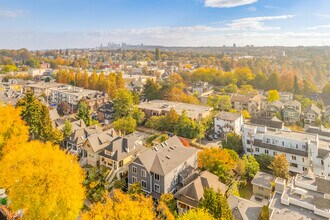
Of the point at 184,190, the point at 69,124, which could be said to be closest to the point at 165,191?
the point at 184,190

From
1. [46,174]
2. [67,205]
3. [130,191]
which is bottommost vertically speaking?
[130,191]

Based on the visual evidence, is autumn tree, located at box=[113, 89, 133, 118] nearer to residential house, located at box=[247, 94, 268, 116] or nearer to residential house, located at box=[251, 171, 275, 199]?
residential house, located at box=[247, 94, 268, 116]

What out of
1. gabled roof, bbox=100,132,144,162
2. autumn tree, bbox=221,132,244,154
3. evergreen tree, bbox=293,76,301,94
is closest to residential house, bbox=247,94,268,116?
evergreen tree, bbox=293,76,301,94

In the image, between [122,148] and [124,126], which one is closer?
[122,148]

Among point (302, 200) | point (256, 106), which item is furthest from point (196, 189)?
point (256, 106)

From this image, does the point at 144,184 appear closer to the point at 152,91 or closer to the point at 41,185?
the point at 41,185

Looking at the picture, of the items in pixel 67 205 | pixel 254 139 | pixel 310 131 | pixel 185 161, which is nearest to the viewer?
pixel 67 205

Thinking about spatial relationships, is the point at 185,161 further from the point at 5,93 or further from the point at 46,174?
the point at 5,93
